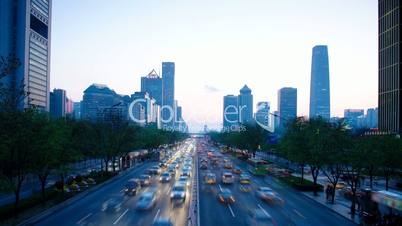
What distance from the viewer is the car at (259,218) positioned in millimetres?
30359

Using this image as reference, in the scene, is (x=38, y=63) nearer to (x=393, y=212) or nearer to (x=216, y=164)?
(x=216, y=164)

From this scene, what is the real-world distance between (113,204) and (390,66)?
90003 mm

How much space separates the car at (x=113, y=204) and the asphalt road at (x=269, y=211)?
27.8 feet

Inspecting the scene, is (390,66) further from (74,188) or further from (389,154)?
(74,188)

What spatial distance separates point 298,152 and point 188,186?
16.2m

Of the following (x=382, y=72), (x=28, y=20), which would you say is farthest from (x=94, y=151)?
(x=28, y=20)

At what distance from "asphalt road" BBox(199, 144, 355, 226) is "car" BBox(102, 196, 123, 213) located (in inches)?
333

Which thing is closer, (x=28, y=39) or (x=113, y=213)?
(x=113, y=213)

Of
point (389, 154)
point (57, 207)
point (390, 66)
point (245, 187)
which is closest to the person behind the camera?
point (57, 207)

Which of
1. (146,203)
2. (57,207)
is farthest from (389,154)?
(57,207)

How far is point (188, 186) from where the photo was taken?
51125 mm

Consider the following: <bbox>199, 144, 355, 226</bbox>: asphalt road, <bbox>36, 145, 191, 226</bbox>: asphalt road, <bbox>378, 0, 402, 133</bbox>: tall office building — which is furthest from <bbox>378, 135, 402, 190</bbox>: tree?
<bbox>378, 0, 402, 133</bbox>: tall office building

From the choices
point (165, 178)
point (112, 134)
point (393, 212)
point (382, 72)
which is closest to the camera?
point (393, 212)

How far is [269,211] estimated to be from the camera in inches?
1395
